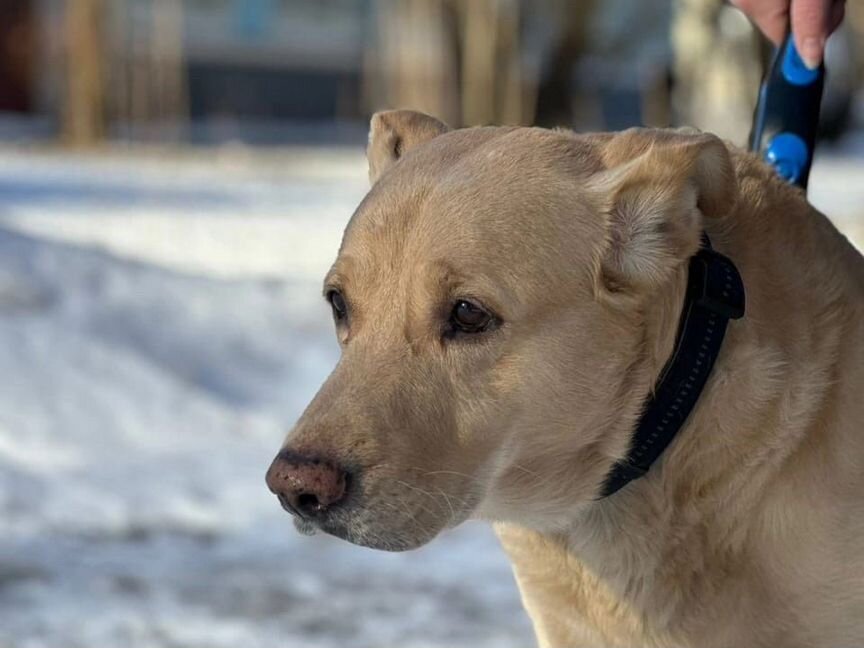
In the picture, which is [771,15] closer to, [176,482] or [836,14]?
[836,14]

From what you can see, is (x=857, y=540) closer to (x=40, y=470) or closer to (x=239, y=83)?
(x=40, y=470)

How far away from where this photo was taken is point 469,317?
2.89 meters

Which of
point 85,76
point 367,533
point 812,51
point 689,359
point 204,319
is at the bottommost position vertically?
point 85,76

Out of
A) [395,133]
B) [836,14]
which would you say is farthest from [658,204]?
[836,14]

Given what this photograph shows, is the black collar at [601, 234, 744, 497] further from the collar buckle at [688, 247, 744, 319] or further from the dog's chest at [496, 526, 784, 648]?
the dog's chest at [496, 526, 784, 648]

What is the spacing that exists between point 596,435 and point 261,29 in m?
31.5

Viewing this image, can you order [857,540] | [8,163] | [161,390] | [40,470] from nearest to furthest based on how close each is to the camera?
[857,540], [40,470], [161,390], [8,163]

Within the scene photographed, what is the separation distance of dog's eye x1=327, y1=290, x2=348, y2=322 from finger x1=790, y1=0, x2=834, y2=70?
54.8 inches

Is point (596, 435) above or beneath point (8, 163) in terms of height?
above

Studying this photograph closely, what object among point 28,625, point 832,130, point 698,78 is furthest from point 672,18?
point 28,625

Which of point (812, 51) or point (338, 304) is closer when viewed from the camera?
point (338, 304)

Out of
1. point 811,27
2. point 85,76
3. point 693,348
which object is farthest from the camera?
point 85,76

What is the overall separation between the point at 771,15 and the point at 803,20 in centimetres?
21

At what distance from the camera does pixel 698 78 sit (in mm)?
22859
